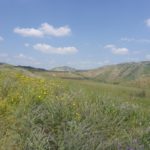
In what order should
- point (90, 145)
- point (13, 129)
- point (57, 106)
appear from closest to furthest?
1. point (90, 145)
2. point (13, 129)
3. point (57, 106)

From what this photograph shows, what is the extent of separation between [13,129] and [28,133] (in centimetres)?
43

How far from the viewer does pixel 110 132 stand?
650 cm

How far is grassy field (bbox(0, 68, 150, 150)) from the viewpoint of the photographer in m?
5.81

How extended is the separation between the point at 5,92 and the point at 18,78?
1581 mm

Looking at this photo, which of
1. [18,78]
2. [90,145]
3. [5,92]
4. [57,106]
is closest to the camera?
[90,145]

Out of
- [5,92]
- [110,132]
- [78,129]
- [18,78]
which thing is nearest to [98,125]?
[110,132]

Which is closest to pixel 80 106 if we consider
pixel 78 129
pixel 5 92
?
pixel 78 129

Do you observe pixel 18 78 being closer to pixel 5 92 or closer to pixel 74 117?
pixel 5 92

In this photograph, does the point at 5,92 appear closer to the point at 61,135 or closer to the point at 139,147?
the point at 61,135

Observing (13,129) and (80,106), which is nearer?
(13,129)

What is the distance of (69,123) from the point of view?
245 inches

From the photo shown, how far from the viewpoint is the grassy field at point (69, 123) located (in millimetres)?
5812

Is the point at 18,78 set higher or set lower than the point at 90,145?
higher

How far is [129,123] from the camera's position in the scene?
23.3 feet
